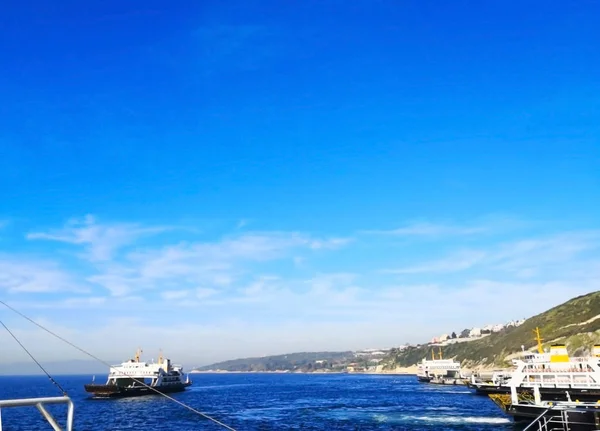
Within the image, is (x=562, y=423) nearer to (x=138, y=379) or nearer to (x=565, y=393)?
(x=565, y=393)

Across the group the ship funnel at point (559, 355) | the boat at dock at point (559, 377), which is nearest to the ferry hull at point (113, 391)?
the boat at dock at point (559, 377)

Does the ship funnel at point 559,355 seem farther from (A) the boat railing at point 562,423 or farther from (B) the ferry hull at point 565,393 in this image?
(A) the boat railing at point 562,423

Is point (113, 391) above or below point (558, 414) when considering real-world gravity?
below

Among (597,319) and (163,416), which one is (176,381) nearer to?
(163,416)

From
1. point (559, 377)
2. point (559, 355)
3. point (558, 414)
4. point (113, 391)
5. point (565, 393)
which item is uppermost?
Result: point (559, 355)

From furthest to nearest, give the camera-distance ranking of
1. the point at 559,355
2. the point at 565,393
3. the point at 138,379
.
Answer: the point at 138,379 < the point at 559,355 < the point at 565,393

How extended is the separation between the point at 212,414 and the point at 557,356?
61.3 meters

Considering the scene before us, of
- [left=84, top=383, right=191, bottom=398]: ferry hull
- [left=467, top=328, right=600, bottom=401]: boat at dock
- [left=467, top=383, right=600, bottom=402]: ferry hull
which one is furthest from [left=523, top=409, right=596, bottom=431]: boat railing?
[left=84, top=383, right=191, bottom=398]: ferry hull

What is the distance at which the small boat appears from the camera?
12781 centimetres

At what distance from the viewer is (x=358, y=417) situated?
3174 inches

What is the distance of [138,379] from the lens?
5674 inches

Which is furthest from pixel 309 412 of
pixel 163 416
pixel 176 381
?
pixel 176 381

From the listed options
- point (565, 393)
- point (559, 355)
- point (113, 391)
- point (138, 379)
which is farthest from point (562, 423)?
point (138, 379)

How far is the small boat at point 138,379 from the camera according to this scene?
127812mm
